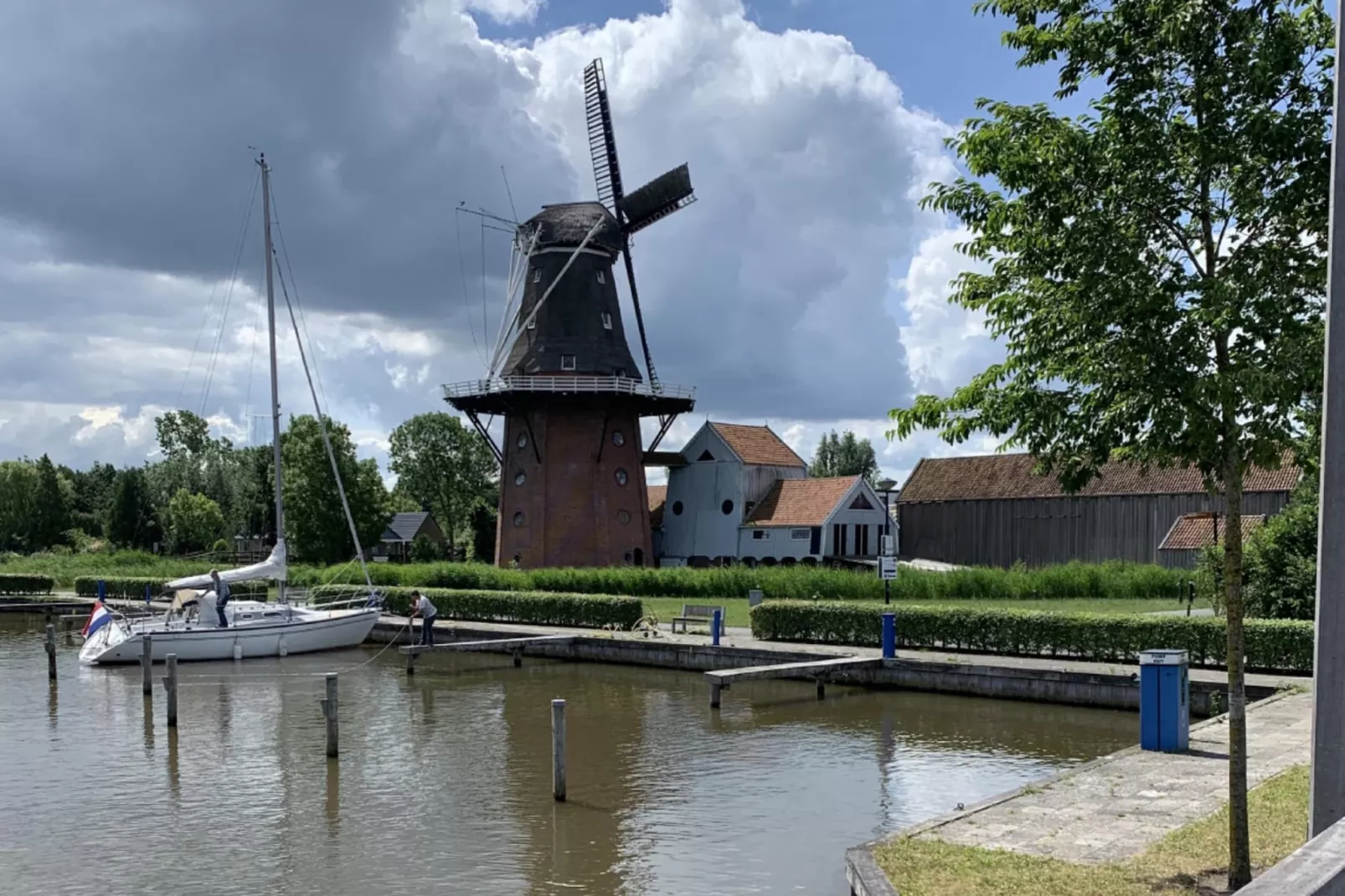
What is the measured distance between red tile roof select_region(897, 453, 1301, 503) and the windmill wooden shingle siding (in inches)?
1.8

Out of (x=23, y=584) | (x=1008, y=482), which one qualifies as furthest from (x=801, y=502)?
(x=23, y=584)

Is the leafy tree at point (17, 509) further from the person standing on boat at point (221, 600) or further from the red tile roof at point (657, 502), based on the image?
the person standing on boat at point (221, 600)

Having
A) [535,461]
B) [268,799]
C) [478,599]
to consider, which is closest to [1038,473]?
[268,799]

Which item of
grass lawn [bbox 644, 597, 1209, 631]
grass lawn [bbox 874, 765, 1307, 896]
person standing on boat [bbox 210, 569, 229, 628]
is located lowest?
grass lawn [bbox 644, 597, 1209, 631]

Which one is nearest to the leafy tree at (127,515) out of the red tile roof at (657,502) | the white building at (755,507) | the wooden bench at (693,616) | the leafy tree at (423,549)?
the leafy tree at (423,549)

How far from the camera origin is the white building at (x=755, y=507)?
171 ft

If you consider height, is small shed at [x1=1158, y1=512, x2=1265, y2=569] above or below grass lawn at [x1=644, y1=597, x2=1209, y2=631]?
above

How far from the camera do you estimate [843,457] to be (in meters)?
108

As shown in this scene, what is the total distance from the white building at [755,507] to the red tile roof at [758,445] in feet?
0.18

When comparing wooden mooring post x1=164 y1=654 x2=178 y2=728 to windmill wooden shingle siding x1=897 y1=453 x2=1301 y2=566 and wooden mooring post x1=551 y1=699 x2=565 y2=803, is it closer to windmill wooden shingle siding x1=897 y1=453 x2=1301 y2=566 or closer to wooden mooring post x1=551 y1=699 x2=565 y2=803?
wooden mooring post x1=551 y1=699 x2=565 y2=803

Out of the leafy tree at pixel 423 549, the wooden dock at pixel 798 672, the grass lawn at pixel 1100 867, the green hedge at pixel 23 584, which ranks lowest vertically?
the green hedge at pixel 23 584

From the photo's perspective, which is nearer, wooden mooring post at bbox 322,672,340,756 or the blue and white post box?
the blue and white post box

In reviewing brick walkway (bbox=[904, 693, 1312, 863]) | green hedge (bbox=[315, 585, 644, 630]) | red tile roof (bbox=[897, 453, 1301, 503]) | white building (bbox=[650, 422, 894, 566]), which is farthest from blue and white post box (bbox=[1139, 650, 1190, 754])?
white building (bbox=[650, 422, 894, 566])

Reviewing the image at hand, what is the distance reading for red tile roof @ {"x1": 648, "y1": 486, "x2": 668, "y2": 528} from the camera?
59125 mm
